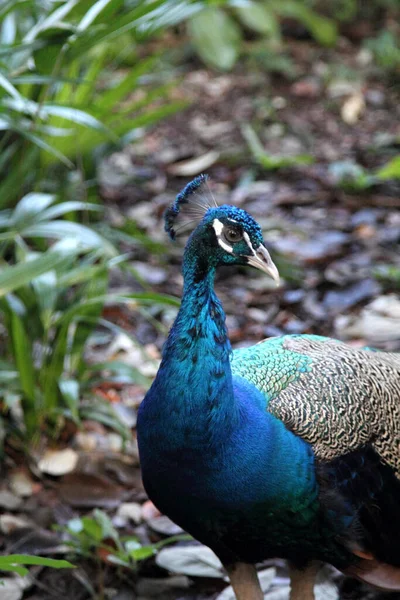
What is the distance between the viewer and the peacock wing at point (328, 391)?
7.47ft

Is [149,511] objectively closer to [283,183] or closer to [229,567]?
[229,567]

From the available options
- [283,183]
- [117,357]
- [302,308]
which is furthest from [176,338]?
[283,183]

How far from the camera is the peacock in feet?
6.83

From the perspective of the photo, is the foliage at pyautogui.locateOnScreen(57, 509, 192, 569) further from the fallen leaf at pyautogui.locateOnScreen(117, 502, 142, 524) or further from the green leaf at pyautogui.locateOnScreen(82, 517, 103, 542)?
the fallen leaf at pyautogui.locateOnScreen(117, 502, 142, 524)

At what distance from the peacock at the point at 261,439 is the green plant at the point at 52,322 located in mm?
663

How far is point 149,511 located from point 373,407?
934 mm

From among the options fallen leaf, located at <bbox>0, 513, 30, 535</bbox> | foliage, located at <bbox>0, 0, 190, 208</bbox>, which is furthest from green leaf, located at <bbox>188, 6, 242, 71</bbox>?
fallen leaf, located at <bbox>0, 513, 30, 535</bbox>

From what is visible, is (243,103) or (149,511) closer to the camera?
(149,511)

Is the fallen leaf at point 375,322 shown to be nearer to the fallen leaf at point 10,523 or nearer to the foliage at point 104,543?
the foliage at point 104,543

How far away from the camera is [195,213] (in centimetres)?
217

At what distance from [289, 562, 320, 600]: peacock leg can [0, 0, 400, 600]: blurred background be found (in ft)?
0.60

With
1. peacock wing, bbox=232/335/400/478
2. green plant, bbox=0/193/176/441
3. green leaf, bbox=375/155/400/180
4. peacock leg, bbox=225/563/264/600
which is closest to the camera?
peacock wing, bbox=232/335/400/478

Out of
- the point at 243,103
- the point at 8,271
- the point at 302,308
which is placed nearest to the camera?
the point at 8,271

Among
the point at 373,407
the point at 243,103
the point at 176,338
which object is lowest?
the point at 373,407
